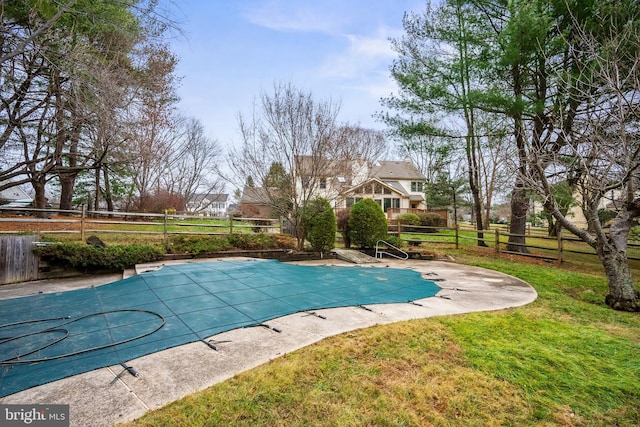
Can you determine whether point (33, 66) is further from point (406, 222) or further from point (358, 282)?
point (406, 222)

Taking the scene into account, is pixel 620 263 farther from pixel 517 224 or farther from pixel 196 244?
pixel 196 244

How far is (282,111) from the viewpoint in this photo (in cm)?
858

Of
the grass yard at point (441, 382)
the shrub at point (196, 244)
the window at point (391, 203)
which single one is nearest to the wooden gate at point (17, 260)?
the shrub at point (196, 244)

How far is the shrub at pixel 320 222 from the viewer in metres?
8.88

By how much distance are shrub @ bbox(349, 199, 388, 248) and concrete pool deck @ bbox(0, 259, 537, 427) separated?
4.64 meters

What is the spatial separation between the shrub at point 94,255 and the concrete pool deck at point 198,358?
A: 0.65m

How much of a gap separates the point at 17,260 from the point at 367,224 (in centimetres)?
835

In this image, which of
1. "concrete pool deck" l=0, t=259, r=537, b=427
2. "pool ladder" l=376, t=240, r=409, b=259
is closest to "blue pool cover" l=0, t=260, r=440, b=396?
"concrete pool deck" l=0, t=259, r=537, b=427

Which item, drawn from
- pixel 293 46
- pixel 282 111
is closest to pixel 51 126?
pixel 282 111

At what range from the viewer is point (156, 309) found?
3.77 metres

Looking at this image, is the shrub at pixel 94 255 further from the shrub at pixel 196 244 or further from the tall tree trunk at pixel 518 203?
the tall tree trunk at pixel 518 203

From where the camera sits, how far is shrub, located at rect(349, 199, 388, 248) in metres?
9.66

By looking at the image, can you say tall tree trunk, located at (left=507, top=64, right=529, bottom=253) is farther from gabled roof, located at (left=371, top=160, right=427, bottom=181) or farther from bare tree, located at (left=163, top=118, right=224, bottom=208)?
gabled roof, located at (left=371, top=160, right=427, bottom=181)

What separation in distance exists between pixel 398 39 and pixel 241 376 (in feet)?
38.3
